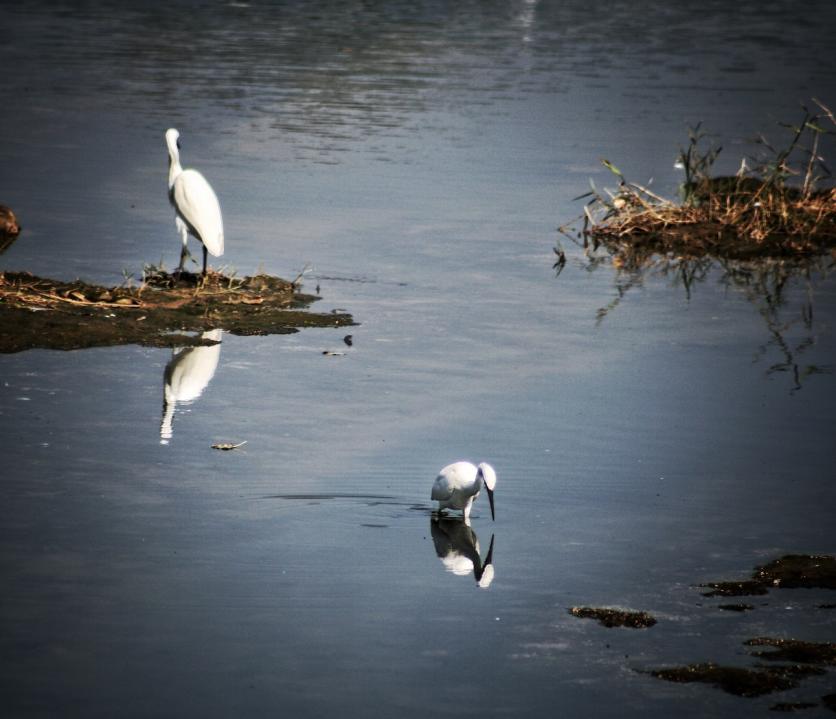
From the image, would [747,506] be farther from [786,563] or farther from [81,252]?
[81,252]

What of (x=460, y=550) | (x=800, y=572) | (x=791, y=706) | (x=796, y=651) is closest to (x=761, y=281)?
(x=800, y=572)

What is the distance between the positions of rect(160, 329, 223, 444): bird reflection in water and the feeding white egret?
215 cm

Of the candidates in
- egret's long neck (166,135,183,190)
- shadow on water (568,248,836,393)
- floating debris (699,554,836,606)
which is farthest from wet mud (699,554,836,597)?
egret's long neck (166,135,183,190)

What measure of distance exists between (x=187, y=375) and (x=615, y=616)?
15.2 ft

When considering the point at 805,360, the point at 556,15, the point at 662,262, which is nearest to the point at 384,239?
the point at 662,262

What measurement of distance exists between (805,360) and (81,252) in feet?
22.4

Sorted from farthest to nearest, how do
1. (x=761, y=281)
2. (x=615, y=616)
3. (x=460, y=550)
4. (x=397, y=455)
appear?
1. (x=761, y=281)
2. (x=397, y=455)
3. (x=460, y=550)
4. (x=615, y=616)

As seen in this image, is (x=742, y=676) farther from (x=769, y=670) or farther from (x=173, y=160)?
(x=173, y=160)

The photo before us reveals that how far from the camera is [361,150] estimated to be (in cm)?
Answer: 2122

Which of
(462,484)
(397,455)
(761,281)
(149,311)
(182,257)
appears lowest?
(761,281)

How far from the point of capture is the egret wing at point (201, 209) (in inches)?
518

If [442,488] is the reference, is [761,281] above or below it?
below

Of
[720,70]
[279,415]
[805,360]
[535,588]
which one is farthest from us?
[720,70]

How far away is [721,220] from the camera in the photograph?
53.0 feet
